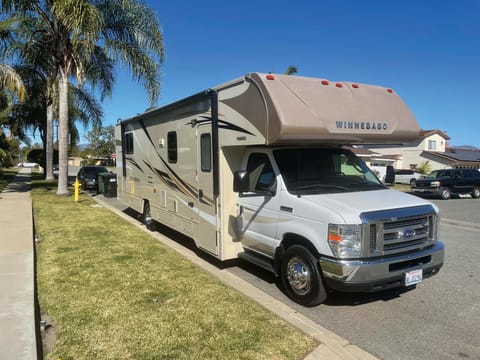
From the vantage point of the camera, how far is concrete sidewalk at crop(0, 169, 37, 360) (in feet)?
12.8

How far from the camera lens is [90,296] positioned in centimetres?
533

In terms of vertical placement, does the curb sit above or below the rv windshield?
below

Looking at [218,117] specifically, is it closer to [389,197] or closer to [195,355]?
[389,197]

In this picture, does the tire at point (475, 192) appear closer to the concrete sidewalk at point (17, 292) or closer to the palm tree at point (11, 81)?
the concrete sidewalk at point (17, 292)

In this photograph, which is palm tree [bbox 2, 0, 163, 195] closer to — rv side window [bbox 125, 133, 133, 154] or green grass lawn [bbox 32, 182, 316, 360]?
rv side window [bbox 125, 133, 133, 154]

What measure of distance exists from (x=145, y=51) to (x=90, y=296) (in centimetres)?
1317

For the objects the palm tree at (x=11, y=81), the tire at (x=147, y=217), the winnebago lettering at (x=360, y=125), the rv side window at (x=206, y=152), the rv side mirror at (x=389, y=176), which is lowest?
the tire at (x=147, y=217)

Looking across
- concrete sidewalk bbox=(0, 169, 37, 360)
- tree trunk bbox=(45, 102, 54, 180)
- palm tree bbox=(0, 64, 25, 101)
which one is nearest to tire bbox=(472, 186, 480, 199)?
concrete sidewalk bbox=(0, 169, 37, 360)

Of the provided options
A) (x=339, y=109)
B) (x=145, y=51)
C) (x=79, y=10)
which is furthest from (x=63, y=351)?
(x=145, y=51)

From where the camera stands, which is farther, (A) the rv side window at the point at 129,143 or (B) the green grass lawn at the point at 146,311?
(A) the rv side window at the point at 129,143

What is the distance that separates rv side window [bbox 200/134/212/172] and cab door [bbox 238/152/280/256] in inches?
30.4

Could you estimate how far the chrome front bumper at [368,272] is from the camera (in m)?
4.52

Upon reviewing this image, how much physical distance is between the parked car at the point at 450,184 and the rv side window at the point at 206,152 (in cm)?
1844

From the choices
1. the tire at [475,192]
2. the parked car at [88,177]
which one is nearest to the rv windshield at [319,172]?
the parked car at [88,177]
